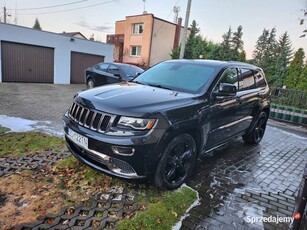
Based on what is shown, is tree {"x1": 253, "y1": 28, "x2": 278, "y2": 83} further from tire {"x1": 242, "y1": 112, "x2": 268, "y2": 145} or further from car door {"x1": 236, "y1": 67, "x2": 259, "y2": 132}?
car door {"x1": 236, "y1": 67, "x2": 259, "y2": 132}

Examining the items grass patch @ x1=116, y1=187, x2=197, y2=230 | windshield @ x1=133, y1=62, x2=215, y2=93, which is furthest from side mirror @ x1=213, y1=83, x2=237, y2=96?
grass patch @ x1=116, y1=187, x2=197, y2=230

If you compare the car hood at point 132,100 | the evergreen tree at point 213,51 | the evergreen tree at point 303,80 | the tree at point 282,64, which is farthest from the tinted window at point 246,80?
the tree at point 282,64

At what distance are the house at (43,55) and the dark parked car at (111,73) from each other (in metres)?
4.30

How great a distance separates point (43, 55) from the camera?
14109 millimetres

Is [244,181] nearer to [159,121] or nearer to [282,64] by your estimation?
[159,121]

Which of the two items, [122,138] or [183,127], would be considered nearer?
[122,138]

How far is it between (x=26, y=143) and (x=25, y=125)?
1356 millimetres

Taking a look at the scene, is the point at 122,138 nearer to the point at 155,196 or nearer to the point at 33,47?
the point at 155,196

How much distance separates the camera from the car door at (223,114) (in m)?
3.63

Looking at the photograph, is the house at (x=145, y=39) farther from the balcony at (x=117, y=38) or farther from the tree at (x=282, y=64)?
the tree at (x=282, y=64)

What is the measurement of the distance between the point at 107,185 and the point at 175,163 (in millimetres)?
985

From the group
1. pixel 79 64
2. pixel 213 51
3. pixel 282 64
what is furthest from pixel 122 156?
pixel 282 64

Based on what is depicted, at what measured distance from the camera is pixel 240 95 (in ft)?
14.4

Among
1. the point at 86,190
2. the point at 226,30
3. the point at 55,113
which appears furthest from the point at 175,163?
the point at 226,30
